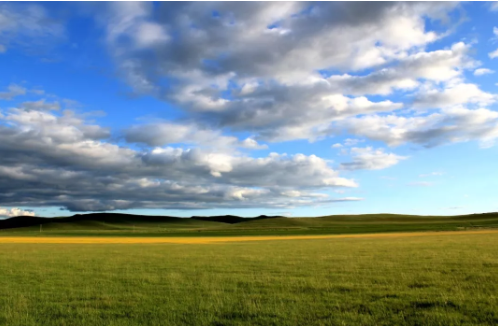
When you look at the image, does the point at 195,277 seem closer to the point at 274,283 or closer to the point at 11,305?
the point at 274,283

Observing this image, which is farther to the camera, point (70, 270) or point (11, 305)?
point (70, 270)

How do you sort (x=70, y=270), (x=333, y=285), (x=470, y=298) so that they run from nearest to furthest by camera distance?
1. (x=470, y=298)
2. (x=333, y=285)
3. (x=70, y=270)

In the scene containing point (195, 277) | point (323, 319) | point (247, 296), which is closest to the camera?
point (323, 319)

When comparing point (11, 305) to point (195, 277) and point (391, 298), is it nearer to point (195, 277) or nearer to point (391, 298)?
point (195, 277)

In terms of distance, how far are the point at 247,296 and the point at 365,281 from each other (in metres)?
5.99

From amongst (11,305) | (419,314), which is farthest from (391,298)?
(11,305)

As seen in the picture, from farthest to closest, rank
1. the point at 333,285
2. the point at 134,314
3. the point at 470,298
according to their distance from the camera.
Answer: the point at 333,285 < the point at 470,298 < the point at 134,314

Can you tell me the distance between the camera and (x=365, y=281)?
18.0 m

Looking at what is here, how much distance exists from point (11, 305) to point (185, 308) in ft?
19.2

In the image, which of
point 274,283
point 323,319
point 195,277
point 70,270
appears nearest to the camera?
point 323,319

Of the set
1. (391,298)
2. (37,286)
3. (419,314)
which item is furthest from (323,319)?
(37,286)

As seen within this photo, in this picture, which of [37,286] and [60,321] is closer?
[60,321]

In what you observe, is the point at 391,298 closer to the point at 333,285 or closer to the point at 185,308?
the point at 333,285

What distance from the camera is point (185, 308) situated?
42.3 ft
